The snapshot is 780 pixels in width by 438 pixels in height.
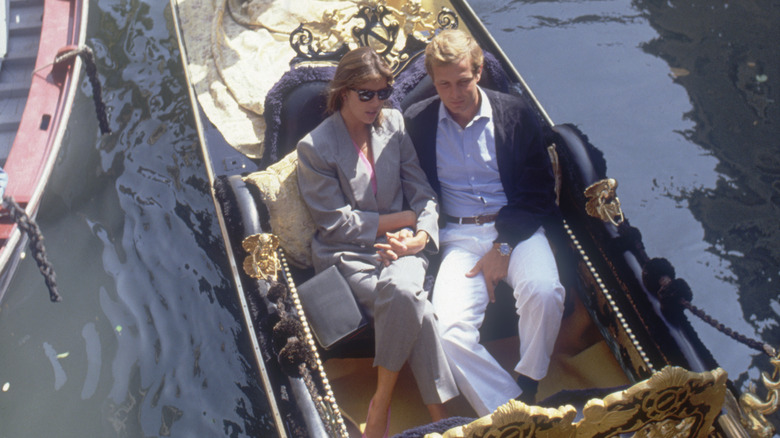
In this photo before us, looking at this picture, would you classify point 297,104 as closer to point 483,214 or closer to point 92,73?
point 483,214

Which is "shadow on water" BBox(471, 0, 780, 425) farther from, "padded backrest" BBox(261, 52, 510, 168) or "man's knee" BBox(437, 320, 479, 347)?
"padded backrest" BBox(261, 52, 510, 168)

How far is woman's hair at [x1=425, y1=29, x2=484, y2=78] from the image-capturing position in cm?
215

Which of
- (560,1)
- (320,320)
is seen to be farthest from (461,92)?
(560,1)

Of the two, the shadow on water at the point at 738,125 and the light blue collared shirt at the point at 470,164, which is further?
the shadow on water at the point at 738,125

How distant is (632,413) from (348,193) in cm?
111

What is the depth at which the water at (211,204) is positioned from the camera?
2871 millimetres

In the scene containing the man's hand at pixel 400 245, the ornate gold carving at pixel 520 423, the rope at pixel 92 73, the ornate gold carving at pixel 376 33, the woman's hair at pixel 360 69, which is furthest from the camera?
the rope at pixel 92 73

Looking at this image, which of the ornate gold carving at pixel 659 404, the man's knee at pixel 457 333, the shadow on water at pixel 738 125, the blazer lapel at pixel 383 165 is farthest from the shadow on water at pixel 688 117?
the blazer lapel at pixel 383 165

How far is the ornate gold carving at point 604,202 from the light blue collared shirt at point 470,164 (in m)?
0.29

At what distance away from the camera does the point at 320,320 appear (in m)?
2.20

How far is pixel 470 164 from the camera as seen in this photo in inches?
94.2

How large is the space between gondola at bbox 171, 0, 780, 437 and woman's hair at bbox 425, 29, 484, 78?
524 mm

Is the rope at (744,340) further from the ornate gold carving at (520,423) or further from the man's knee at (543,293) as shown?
the ornate gold carving at (520,423)

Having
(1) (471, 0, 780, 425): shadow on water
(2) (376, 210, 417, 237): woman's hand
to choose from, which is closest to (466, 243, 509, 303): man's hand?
(2) (376, 210, 417, 237): woman's hand
